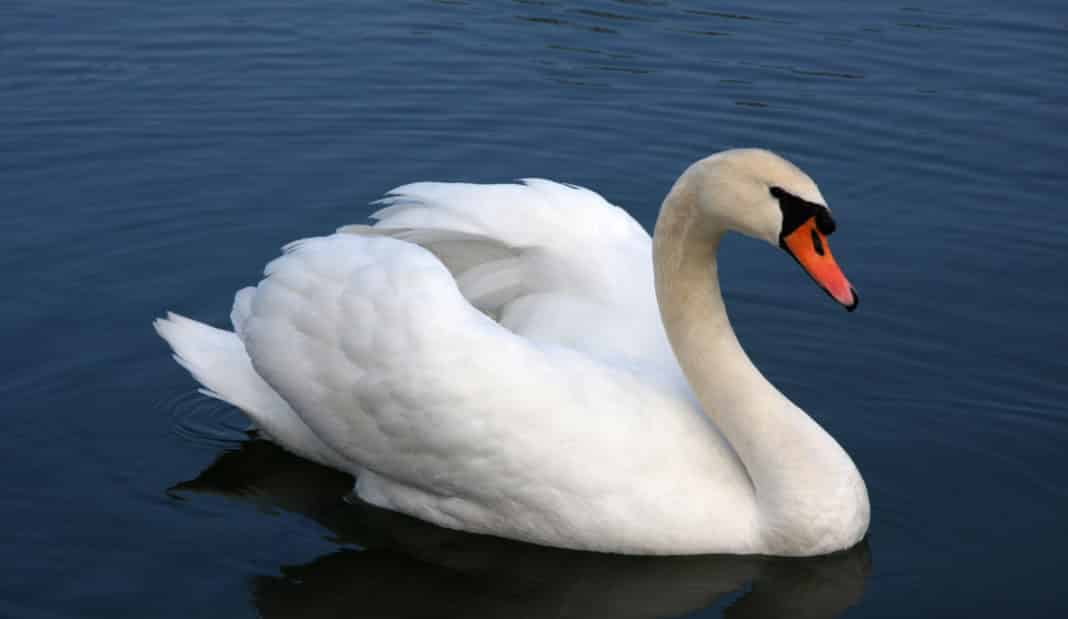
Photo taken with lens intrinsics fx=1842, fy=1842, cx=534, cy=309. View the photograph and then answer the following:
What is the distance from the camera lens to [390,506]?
7.15 metres

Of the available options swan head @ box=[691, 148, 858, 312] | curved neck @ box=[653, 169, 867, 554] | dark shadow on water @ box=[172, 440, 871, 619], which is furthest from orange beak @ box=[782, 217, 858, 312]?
dark shadow on water @ box=[172, 440, 871, 619]

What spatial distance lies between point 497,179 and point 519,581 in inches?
165

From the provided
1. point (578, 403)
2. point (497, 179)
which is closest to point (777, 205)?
point (578, 403)

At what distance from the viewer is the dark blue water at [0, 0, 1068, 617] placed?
261 inches

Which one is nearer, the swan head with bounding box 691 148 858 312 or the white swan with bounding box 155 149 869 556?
the swan head with bounding box 691 148 858 312

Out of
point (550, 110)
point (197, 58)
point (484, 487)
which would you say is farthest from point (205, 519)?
point (197, 58)

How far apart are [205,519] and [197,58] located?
236 inches

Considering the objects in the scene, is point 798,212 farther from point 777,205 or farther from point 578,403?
point 578,403

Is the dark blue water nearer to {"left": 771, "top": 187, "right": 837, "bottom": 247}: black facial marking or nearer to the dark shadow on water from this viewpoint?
the dark shadow on water

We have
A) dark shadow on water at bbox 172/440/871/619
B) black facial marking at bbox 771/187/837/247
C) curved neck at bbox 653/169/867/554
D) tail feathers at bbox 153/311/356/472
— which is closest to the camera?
black facial marking at bbox 771/187/837/247

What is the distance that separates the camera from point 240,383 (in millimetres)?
7492

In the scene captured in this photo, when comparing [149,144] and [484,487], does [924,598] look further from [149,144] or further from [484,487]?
[149,144]

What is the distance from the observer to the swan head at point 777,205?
6.15 metres

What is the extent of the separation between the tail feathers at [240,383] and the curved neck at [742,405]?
4.89 ft
